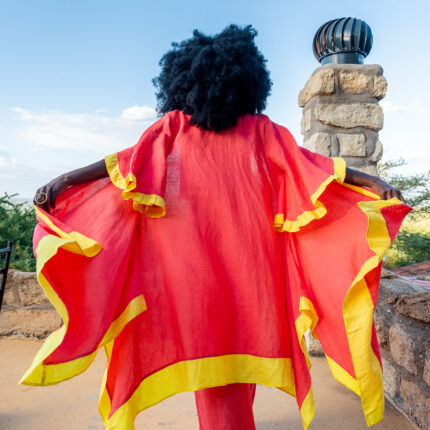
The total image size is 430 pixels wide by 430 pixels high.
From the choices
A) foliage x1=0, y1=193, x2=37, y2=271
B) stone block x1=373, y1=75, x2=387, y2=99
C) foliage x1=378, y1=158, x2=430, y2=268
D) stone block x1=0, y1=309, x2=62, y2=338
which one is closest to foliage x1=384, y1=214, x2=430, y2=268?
foliage x1=378, y1=158, x2=430, y2=268

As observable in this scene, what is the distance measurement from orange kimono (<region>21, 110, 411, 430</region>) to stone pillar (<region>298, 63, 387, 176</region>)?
4.05 ft

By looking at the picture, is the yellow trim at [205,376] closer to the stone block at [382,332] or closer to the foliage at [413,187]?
the stone block at [382,332]

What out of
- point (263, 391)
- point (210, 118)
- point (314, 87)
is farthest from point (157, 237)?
point (314, 87)

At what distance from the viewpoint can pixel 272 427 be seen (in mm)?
1943

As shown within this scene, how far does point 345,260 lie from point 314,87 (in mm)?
1617

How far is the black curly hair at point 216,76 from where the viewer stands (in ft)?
4.74

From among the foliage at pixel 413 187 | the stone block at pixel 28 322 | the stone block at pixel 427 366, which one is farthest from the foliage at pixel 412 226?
the stone block at pixel 28 322

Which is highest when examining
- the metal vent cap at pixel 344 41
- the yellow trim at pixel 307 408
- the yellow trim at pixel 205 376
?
the metal vent cap at pixel 344 41

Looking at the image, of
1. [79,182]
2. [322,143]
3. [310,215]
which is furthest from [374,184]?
[322,143]

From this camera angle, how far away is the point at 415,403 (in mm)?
1857

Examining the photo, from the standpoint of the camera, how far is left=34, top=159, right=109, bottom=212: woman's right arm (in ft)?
4.59

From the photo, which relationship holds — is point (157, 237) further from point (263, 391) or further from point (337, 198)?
point (263, 391)

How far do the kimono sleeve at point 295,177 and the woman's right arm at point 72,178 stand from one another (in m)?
0.63

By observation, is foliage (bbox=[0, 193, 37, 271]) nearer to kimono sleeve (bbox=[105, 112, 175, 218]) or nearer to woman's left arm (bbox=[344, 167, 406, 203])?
kimono sleeve (bbox=[105, 112, 175, 218])
